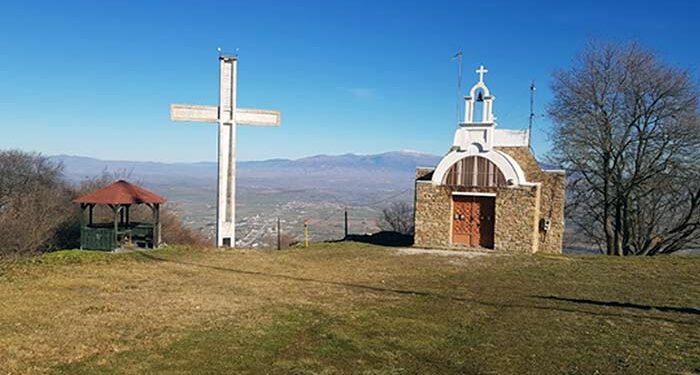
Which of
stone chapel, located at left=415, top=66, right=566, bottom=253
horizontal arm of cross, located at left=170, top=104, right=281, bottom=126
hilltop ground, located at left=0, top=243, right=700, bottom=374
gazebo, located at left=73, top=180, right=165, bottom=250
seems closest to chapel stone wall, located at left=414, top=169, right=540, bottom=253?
stone chapel, located at left=415, top=66, right=566, bottom=253

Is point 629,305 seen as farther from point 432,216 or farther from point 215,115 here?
point 215,115

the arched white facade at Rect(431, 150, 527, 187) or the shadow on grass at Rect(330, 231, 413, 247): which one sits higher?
the arched white facade at Rect(431, 150, 527, 187)

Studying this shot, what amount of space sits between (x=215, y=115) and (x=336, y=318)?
1332 cm

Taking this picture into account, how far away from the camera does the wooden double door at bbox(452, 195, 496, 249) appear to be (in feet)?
71.2

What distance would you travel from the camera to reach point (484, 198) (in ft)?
71.4

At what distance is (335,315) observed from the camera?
10.0 m

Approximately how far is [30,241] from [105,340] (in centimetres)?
2305

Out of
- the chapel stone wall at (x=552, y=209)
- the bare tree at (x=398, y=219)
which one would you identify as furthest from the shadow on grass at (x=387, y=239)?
the bare tree at (x=398, y=219)

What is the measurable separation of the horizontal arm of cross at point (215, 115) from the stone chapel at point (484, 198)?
6706 mm

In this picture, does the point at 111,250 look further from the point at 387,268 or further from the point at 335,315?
the point at 335,315

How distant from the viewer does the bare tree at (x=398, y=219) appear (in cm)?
5047

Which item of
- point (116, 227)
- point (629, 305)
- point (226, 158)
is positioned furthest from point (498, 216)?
point (116, 227)

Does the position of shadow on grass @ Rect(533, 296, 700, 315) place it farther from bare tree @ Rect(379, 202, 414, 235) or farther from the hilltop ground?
bare tree @ Rect(379, 202, 414, 235)

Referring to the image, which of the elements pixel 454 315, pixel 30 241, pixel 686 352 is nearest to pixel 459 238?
pixel 454 315
